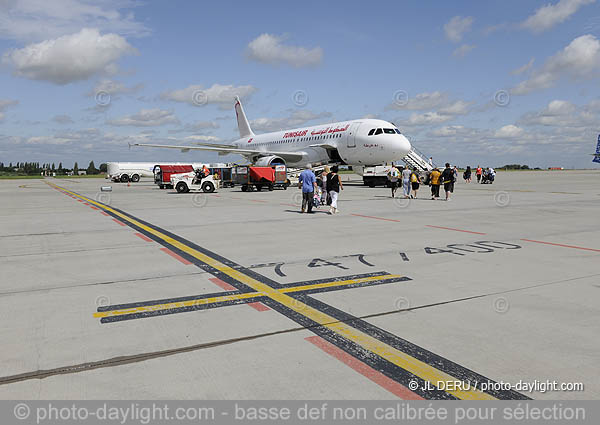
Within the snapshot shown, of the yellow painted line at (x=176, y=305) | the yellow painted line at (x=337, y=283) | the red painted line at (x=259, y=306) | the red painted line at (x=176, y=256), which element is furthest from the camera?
the red painted line at (x=176, y=256)

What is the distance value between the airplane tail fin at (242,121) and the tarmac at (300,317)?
1712 inches

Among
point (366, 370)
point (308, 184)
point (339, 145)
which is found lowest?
point (366, 370)

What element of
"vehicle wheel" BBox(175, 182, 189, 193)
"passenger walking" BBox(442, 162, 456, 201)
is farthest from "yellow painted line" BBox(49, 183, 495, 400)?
"vehicle wheel" BBox(175, 182, 189, 193)

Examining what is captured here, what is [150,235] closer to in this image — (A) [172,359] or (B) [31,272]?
(B) [31,272]

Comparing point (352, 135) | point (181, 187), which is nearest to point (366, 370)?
point (181, 187)

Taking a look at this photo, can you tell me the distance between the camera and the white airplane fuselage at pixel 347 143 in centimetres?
3062

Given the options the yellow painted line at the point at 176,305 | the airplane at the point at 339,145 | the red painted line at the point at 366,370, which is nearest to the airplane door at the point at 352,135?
the airplane at the point at 339,145

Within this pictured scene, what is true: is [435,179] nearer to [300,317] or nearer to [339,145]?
[339,145]

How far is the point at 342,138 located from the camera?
1298 inches

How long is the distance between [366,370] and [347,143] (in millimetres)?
29592

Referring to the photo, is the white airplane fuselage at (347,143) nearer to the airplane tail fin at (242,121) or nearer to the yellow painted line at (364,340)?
the airplane tail fin at (242,121)

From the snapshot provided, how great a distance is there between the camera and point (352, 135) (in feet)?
105

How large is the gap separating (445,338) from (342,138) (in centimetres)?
2931

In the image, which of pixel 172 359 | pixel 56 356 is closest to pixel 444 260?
pixel 172 359
